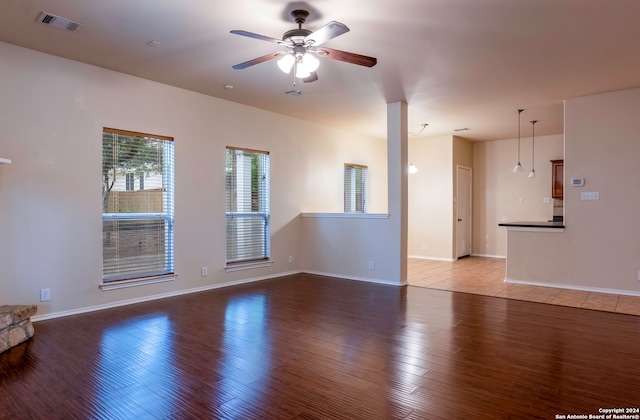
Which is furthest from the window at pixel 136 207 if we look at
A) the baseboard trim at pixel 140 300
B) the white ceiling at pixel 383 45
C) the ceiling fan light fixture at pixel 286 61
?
the ceiling fan light fixture at pixel 286 61

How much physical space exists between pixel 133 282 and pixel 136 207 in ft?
3.00

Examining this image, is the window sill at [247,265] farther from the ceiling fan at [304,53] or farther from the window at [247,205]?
the ceiling fan at [304,53]

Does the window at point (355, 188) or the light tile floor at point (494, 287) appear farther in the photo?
the window at point (355, 188)

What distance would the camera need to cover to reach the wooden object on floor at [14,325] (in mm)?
3116

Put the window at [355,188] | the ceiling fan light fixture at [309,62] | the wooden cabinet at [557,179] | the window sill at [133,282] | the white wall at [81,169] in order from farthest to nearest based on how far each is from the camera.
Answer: the window at [355,188]
the wooden cabinet at [557,179]
the window sill at [133,282]
the white wall at [81,169]
the ceiling fan light fixture at [309,62]

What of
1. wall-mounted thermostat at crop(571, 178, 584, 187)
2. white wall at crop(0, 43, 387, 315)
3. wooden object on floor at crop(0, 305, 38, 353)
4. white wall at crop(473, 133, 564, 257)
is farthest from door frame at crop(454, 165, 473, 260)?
wooden object on floor at crop(0, 305, 38, 353)

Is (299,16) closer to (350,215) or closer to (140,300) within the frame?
(350,215)

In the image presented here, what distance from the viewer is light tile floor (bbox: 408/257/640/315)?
464cm

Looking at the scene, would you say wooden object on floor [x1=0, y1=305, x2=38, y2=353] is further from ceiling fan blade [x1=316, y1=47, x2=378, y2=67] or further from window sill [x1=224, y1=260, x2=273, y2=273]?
ceiling fan blade [x1=316, y1=47, x2=378, y2=67]

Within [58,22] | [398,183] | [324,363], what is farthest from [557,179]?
[58,22]

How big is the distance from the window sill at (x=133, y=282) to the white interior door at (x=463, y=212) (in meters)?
6.14

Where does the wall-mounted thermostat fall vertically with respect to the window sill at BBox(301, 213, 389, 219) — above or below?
above

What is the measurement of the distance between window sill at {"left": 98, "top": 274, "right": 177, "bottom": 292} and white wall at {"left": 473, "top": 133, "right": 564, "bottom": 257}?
7.11 metres

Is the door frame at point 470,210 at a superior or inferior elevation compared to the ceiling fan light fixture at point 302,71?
inferior
